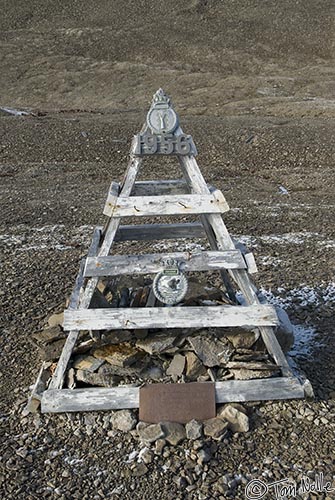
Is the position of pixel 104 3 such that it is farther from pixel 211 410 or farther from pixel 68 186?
pixel 211 410

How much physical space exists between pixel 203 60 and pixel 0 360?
132 ft

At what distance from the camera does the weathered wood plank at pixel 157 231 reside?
648 cm

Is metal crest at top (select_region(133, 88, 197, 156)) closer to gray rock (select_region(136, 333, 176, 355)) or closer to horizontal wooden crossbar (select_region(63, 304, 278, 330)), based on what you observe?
horizontal wooden crossbar (select_region(63, 304, 278, 330))

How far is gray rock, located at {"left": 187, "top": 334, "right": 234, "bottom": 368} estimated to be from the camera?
5.56 metres

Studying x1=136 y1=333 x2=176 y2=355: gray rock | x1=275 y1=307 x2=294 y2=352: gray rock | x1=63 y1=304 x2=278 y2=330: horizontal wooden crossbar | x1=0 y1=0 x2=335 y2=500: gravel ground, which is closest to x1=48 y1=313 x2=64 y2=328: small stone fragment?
x1=0 y1=0 x2=335 y2=500: gravel ground

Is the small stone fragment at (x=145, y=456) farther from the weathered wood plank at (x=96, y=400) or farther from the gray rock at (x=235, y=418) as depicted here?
the gray rock at (x=235, y=418)

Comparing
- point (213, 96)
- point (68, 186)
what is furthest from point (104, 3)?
point (68, 186)

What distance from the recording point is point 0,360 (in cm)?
653

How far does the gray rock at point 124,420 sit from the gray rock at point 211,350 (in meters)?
0.83

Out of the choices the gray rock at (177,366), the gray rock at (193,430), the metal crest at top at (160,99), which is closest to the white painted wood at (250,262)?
the gray rock at (177,366)

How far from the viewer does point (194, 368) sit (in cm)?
555

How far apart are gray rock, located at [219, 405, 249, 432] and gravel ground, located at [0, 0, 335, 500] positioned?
73 millimetres

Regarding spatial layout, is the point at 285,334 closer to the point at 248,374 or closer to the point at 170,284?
the point at 248,374

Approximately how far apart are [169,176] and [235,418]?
10903 millimetres
